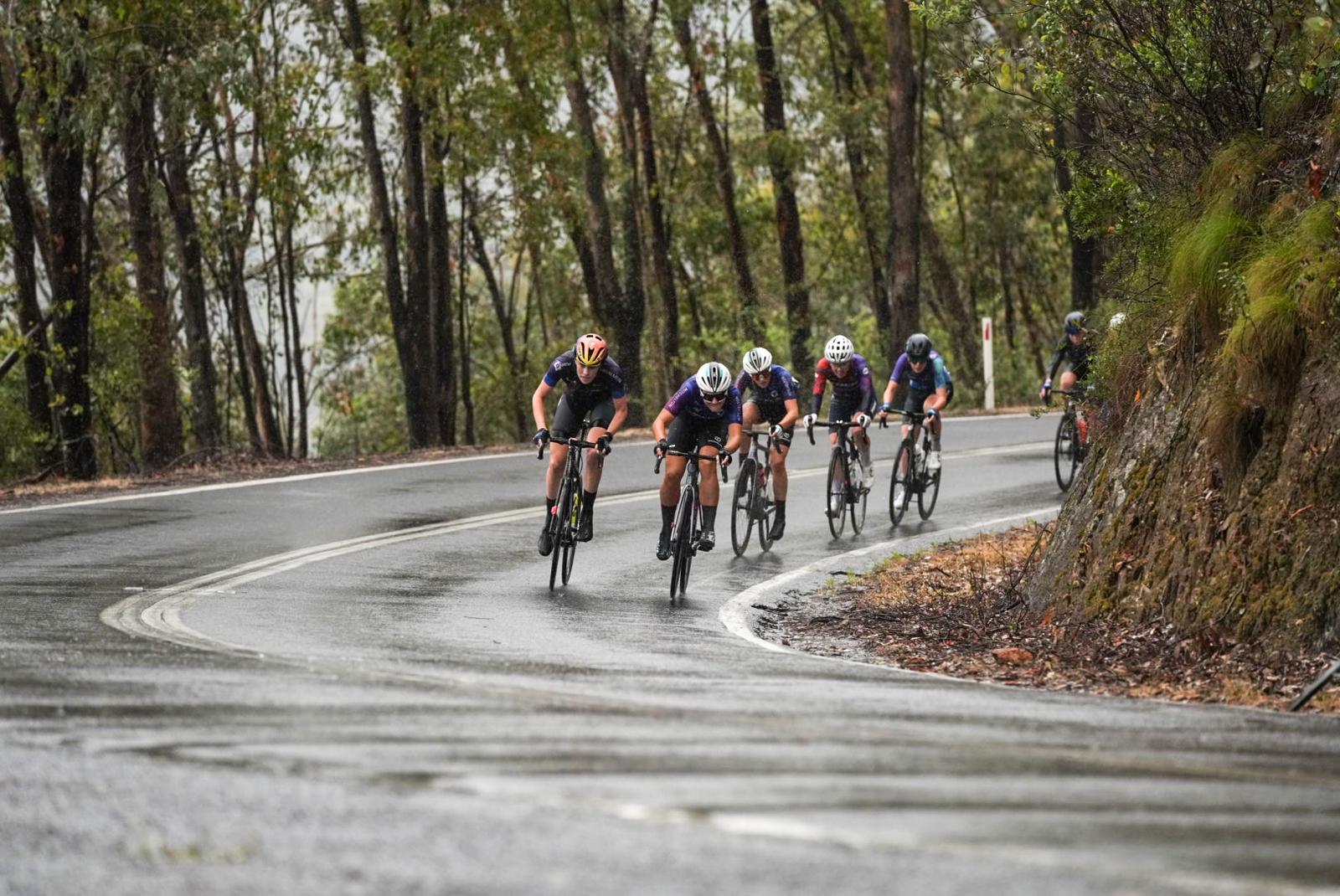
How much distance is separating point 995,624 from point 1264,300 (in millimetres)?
2832

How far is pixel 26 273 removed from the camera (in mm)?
29438

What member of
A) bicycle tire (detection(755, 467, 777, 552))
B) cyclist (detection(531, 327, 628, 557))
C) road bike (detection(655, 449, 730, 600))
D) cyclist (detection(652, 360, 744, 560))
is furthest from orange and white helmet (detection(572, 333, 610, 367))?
bicycle tire (detection(755, 467, 777, 552))

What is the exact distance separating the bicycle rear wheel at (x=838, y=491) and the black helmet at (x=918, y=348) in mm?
1523

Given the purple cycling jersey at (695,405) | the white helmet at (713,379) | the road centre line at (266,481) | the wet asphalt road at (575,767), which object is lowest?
the wet asphalt road at (575,767)

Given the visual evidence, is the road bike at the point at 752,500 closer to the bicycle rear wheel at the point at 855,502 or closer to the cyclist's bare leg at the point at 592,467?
the bicycle rear wheel at the point at 855,502

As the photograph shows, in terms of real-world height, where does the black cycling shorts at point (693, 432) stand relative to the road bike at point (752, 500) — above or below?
above

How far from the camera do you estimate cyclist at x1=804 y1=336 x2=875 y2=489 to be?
1742cm

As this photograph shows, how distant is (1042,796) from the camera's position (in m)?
5.33

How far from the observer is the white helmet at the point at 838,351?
1702 centimetres

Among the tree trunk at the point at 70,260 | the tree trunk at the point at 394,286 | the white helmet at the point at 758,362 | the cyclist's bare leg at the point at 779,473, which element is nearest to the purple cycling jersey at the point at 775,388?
the white helmet at the point at 758,362

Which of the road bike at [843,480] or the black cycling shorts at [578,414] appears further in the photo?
the road bike at [843,480]

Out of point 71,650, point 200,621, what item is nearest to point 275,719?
point 71,650

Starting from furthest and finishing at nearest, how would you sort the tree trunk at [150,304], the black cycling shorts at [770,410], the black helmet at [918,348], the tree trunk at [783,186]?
1. the tree trunk at [783,186]
2. the tree trunk at [150,304]
3. the black helmet at [918,348]
4. the black cycling shorts at [770,410]

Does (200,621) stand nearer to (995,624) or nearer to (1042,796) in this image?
(995,624)
